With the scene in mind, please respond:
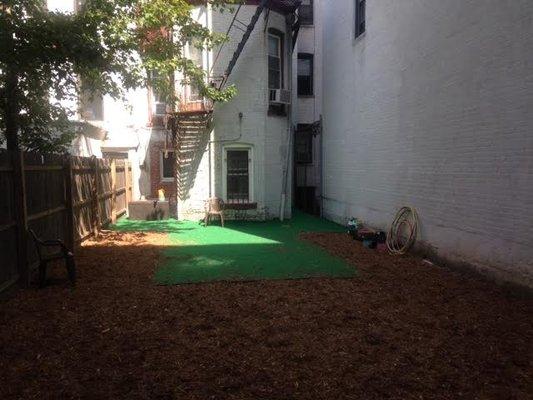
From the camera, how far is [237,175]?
47.0ft

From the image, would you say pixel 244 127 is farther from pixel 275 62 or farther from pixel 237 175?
pixel 275 62

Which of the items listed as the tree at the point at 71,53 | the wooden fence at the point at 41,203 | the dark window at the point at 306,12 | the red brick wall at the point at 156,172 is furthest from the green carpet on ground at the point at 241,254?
the dark window at the point at 306,12

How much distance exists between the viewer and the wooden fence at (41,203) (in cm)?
564

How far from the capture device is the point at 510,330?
4.67m

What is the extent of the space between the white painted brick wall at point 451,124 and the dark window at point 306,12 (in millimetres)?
6667

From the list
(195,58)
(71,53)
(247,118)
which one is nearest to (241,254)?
(71,53)

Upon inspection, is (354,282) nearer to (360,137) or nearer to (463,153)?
(463,153)

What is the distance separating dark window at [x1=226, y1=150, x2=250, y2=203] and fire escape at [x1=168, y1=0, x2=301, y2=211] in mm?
1087

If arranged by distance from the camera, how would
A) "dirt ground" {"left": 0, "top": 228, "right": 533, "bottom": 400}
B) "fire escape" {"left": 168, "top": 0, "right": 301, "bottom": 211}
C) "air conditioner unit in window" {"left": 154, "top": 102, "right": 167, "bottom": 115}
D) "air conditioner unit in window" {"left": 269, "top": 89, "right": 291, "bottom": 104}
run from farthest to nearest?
1. "air conditioner unit in window" {"left": 154, "top": 102, "right": 167, "bottom": 115}
2. "air conditioner unit in window" {"left": 269, "top": 89, "right": 291, "bottom": 104}
3. "fire escape" {"left": 168, "top": 0, "right": 301, "bottom": 211}
4. "dirt ground" {"left": 0, "top": 228, "right": 533, "bottom": 400}

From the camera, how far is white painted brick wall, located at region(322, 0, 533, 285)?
5.84m

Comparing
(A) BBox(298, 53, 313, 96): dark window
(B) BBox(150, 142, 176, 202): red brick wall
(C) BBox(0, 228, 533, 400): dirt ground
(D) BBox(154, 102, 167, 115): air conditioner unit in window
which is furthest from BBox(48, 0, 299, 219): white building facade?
(C) BBox(0, 228, 533, 400): dirt ground

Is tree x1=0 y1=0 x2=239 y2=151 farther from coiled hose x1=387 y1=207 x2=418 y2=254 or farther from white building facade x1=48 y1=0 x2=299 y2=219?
coiled hose x1=387 y1=207 x2=418 y2=254

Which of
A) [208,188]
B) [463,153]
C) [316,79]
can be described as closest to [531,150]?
[463,153]

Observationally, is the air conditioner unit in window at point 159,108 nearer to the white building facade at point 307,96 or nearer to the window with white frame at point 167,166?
the window with white frame at point 167,166
